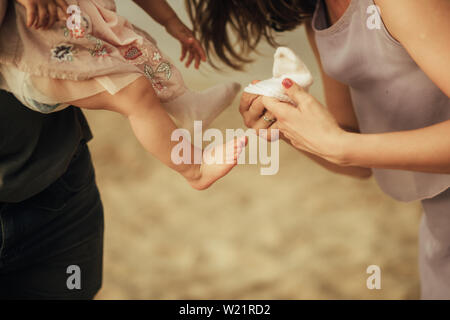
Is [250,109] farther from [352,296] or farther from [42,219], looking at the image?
[352,296]

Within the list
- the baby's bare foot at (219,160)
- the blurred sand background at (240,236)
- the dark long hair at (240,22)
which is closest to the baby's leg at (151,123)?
the baby's bare foot at (219,160)

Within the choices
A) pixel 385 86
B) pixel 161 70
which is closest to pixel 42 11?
pixel 161 70

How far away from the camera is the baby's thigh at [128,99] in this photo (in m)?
0.38

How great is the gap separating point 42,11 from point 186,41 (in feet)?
0.51

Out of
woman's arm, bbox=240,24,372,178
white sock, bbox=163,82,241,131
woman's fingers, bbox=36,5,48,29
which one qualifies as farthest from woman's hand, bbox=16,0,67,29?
woman's arm, bbox=240,24,372,178

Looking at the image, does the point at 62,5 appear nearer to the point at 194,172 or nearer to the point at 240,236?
Answer: the point at 194,172

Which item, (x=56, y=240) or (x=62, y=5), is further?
(x=56, y=240)

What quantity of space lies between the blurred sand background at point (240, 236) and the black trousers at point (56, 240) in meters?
0.12

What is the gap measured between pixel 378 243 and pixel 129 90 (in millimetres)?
635

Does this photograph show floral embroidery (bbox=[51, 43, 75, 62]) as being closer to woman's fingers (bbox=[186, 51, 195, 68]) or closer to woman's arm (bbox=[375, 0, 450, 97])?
woman's fingers (bbox=[186, 51, 195, 68])

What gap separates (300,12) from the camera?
51 centimetres

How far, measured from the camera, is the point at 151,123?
390mm

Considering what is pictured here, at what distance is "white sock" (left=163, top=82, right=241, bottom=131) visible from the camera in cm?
42
